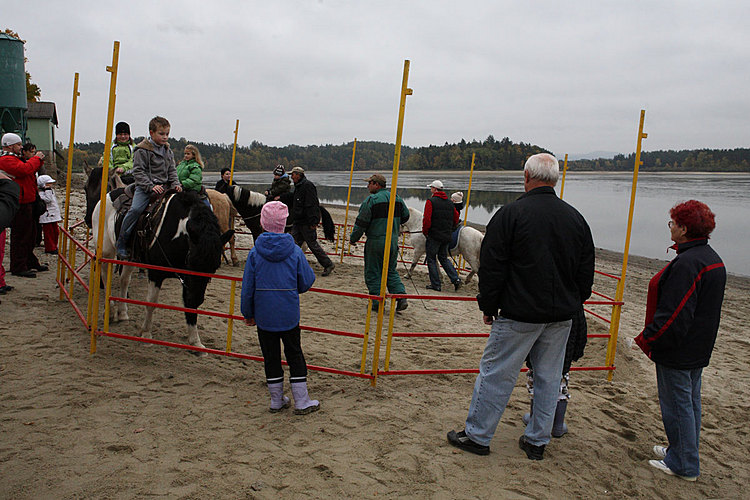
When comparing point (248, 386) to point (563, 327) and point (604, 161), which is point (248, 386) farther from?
point (604, 161)

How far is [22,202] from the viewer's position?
23.5 ft

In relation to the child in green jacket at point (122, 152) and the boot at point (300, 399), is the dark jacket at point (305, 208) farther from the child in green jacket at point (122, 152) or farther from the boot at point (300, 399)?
the boot at point (300, 399)

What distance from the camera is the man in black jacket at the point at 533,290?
3.07 metres

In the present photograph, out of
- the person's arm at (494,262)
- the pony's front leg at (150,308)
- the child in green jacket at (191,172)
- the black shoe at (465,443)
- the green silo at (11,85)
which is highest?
the green silo at (11,85)

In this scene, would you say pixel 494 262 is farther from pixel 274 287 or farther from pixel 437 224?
pixel 437 224

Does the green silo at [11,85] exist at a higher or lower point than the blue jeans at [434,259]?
higher

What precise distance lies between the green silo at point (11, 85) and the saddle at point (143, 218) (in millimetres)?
17849

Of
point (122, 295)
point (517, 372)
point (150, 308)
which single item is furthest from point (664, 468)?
point (122, 295)

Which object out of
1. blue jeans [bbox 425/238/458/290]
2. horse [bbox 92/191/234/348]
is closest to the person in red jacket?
horse [bbox 92/191/234/348]

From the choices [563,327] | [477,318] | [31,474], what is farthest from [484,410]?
[477,318]

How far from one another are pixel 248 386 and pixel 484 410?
2.18 metres

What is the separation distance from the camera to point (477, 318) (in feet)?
25.7

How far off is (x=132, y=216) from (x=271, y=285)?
8.99 ft

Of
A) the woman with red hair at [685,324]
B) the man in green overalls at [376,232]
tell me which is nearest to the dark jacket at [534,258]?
the woman with red hair at [685,324]
